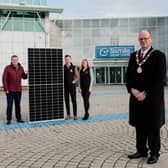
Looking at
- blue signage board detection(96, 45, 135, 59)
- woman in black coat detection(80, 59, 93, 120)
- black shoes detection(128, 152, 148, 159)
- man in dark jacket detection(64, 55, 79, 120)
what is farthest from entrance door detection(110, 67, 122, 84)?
black shoes detection(128, 152, 148, 159)

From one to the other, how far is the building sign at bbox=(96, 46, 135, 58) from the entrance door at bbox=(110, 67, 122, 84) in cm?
198

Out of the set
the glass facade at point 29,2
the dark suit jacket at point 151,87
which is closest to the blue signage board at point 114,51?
the glass facade at point 29,2

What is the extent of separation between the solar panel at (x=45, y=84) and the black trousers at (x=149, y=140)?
463cm

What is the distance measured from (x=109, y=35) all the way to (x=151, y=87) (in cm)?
4208

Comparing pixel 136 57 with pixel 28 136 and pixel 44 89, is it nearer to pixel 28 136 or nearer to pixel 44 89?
pixel 28 136

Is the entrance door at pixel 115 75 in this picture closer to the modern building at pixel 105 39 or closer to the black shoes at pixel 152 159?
the modern building at pixel 105 39

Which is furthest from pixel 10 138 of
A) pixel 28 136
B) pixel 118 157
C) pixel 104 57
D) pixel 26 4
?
pixel 104 57

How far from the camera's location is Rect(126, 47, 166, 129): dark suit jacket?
4.86m

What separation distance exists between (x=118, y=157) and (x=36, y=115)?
4.45m

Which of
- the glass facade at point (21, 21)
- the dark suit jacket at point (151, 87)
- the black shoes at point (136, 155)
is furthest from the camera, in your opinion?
the glass facade at point (21, 21)

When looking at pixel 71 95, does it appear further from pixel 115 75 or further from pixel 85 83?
pixel 115 75

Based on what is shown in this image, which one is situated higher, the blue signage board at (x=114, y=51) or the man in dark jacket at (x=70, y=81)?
the blue signage board at (x=114, y=51)

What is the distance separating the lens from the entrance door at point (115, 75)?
46531 millimetres

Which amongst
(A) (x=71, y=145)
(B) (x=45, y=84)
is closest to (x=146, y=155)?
(A) (x=71, y=145)
